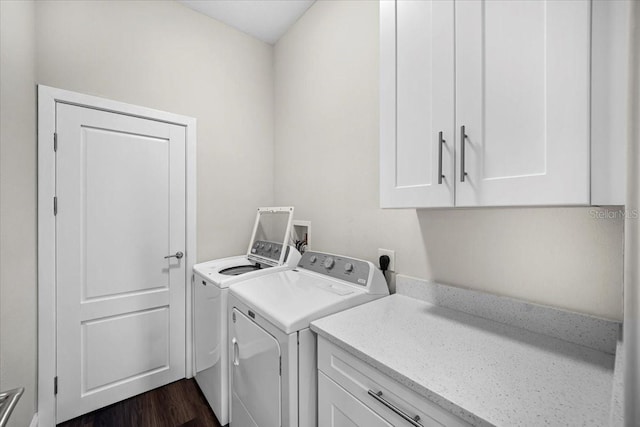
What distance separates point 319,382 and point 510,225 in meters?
1.01

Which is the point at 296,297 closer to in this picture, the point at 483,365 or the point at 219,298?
the point at 219,298

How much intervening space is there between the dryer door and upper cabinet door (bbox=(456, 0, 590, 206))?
99 centimetres

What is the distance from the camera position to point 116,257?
74.3 inches

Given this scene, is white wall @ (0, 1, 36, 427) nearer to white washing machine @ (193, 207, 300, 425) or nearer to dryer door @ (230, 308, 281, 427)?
white washing machine @ (193, 207, 300, 425)

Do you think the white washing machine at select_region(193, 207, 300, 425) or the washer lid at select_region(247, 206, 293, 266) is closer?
the white washing machine at select_region(193, 207, 300, 425)

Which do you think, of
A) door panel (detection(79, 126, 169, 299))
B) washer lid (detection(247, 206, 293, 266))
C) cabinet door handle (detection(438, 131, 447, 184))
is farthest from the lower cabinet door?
door panel (detection(79, 126, 169, 299))

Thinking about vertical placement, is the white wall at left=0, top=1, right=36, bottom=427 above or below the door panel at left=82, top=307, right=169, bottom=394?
above

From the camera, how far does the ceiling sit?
84.0 inches

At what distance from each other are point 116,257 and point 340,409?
1785 mm

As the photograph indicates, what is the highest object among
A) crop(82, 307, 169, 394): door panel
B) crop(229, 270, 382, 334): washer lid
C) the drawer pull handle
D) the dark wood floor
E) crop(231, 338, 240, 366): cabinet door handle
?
crop(229, 270, 382, 334): washer lid

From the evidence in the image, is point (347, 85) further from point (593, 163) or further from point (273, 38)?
point (593, 163)

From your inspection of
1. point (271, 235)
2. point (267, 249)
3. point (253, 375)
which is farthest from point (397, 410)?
point (271, 235)

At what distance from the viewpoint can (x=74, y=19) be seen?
174cm

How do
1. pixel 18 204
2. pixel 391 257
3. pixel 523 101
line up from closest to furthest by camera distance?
1. pixel 523 101
2. pixel 18 204
3. pixel 391 257
